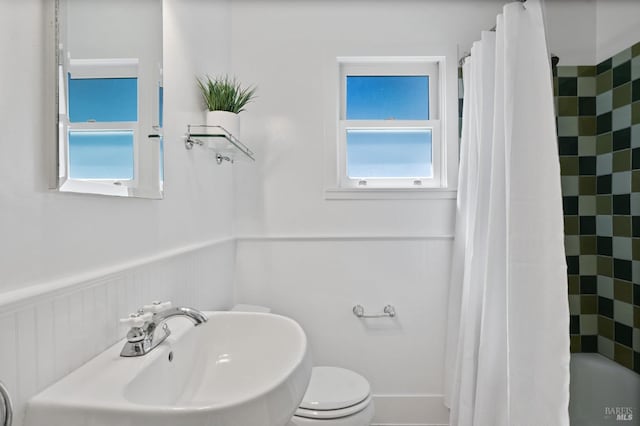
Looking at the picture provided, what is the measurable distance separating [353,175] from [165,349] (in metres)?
1.47

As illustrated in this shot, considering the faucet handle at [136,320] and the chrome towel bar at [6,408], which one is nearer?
the chrome towel bar at [6,408]

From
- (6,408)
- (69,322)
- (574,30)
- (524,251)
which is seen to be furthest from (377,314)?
(574,30)

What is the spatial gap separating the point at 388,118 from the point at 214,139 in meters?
1.04

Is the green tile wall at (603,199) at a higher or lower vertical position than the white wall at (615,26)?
lower

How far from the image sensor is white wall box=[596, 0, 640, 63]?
1.87 metres

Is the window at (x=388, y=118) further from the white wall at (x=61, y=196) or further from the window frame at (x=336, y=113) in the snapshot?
the white wall at (x=61, y=196)

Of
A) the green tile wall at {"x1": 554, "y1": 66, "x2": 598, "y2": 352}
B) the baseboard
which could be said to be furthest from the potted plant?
the green tile wall at {"x1": 554, "y1": 66, "x2": 598, "y2": 352}

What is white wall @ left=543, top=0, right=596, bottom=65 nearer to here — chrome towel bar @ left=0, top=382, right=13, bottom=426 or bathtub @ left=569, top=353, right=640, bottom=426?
bathtub @ left=569, top=353, right=640, bottom=426

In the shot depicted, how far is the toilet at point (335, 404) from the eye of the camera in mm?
1424

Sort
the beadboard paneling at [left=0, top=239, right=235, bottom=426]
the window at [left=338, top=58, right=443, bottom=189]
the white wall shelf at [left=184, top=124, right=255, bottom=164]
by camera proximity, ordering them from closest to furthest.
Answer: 1. the beadboard paneling at [left=0, top=239, right=235, bottom=426]
2. the white wall shelf at [left=184, top=124, right=255, bottom=164]
3. the window at [left=338, top=58, right=443, bottom=189]

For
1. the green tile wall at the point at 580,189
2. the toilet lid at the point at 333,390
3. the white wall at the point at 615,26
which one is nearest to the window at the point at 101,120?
the toilet lid at the point at 333,390

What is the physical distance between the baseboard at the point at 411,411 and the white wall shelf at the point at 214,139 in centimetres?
145

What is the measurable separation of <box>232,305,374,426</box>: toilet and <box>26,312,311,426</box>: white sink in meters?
0.49

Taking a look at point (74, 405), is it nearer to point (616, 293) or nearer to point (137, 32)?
point (137, 32)
